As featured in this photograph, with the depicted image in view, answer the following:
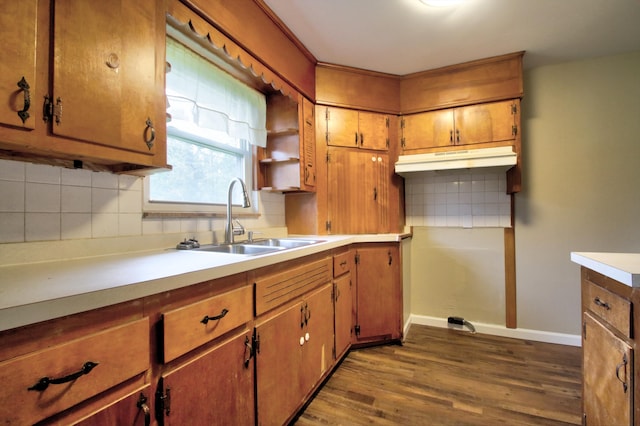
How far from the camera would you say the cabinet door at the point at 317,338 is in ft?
5.05

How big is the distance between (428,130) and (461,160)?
0.51 m

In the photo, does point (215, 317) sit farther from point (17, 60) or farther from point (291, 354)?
point (17, 60)

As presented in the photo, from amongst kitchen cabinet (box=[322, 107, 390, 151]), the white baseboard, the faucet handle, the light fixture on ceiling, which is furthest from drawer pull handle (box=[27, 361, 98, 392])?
the white baseboard

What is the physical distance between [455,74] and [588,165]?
1378mm

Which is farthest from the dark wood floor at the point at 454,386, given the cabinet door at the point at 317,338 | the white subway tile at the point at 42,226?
the white subway tile at the point at 42,226

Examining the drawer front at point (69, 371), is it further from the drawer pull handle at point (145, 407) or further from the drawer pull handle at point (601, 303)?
the drawer pull handle at point (601, 303)

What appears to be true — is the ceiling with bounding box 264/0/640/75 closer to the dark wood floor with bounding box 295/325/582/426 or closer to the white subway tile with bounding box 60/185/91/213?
the white subway tile with bounding box 60/185/91/213

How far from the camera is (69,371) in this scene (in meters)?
0.62

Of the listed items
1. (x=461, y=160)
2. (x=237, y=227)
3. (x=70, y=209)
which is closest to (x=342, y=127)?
(x=461, y=160)

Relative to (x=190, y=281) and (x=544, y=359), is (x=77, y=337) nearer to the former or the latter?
(x=190, y=281)

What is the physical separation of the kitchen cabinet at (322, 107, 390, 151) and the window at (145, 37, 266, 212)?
0.62 m

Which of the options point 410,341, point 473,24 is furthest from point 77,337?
point 473,24

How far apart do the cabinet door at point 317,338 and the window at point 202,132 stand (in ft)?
3.06

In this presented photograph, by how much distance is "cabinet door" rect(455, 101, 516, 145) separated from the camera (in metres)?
2.34
